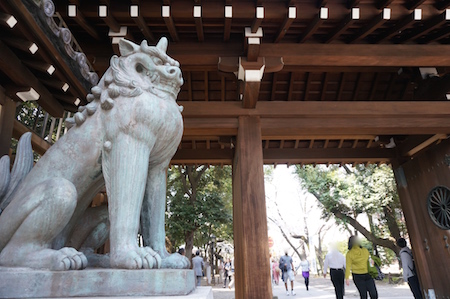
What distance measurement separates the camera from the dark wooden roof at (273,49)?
346 centimetres

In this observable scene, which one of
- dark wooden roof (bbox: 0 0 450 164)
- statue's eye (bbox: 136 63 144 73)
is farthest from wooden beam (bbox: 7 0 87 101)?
statue's eye (bbox: 136 63 144 73)

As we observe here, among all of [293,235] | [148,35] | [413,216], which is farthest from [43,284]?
[293,235]

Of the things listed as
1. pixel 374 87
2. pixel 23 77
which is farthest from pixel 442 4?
pixel 23 77

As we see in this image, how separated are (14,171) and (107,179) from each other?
0.61 meters

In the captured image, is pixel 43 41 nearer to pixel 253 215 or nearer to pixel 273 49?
pixel 273 49

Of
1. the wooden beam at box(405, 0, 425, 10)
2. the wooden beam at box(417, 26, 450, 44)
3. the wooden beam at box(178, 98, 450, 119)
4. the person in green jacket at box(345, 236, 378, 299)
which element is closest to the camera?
the wooden beam at box(405, 0, 425, 10)

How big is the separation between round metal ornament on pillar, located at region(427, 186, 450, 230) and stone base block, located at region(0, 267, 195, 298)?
5.32m

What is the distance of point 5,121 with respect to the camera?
3.73m

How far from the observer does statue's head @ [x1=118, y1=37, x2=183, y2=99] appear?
166 centimetres

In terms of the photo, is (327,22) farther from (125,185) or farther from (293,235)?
(293,235)

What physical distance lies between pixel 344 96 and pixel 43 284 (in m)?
5.62

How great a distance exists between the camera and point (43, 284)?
1279 mm

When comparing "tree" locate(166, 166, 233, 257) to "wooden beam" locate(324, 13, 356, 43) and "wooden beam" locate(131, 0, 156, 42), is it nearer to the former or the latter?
"wooden beam" locate(131, 0, 156, 42)

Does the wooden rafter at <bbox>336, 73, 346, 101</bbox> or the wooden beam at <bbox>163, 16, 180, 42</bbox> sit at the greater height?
the wooden rafter at <bbox>336, 73, 346, 101</bbox>
